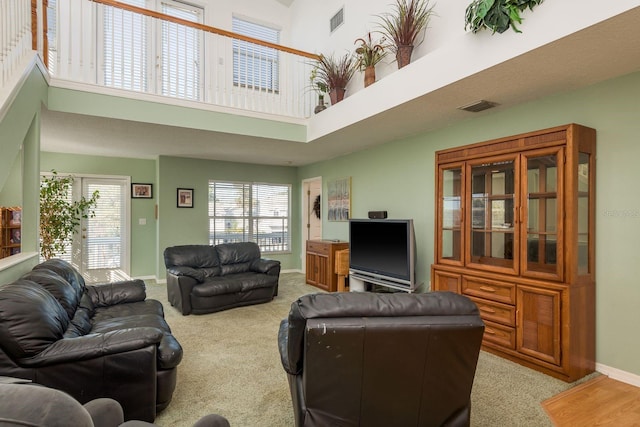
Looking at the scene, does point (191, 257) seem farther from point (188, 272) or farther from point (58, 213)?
point (58, 213)

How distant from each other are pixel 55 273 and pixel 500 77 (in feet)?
13.0

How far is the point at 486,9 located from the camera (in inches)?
94.3

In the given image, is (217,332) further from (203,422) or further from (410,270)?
(203,422)

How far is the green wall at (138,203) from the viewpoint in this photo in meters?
6.36

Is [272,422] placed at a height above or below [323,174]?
below

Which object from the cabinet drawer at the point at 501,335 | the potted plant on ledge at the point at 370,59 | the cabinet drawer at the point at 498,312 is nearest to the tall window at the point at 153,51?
the potted plant on ledge at the point at 370,59

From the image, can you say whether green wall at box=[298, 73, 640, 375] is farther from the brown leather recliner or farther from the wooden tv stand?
the wooden tv stand

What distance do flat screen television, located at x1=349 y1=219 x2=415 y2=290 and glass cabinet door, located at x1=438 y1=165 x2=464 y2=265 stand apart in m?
0.41

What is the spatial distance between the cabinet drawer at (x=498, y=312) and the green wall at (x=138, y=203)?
6068mm

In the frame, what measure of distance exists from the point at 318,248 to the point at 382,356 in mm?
4420

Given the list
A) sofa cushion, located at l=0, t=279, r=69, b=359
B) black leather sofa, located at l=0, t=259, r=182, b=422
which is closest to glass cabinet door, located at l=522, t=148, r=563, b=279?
black leather sofa, located at l=0, t=259, r=182, b=422

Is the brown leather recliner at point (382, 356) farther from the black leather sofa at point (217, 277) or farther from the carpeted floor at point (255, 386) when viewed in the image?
the black leather sofa at point (217, 277)

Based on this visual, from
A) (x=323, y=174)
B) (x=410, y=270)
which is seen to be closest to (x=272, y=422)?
(x=410, y=270)

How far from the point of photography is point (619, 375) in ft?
8.77
